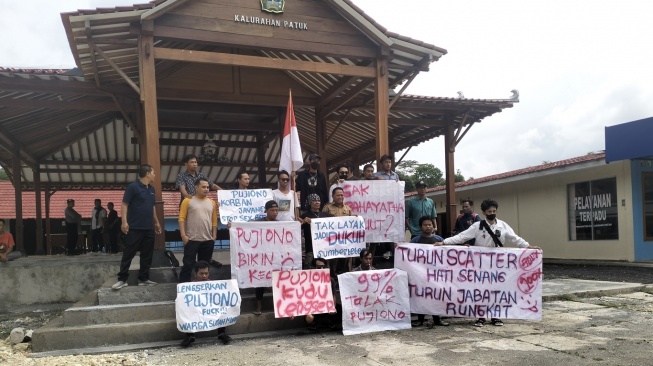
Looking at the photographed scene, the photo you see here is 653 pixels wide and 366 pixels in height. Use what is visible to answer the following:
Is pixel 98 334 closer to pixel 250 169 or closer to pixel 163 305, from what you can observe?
pixel 163 305

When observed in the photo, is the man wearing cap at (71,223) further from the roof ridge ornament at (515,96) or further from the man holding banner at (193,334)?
the roof ridge ornament at (515,96)

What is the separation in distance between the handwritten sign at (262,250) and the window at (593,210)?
11208 mm

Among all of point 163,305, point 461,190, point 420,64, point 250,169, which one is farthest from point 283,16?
point 461,190

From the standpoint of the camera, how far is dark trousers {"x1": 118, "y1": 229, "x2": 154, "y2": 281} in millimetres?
6277

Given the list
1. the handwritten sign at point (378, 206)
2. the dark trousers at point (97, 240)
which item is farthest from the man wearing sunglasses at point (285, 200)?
the dark trousers at point (97, 240)

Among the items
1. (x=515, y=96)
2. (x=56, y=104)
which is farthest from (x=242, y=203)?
(x=515, y=96)

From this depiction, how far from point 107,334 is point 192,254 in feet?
4.30

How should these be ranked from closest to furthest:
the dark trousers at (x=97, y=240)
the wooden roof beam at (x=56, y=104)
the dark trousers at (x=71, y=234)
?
the wooden roof beam at (x=56, y=104) → the dark trousers at (x=71, y=234) → the dark trousers at (x=97, y=240)

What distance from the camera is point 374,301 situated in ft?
21.1

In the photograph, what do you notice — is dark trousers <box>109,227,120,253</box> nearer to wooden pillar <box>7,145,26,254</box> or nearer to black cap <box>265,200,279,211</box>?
wooden pillar <box>7,145,26,254</box>

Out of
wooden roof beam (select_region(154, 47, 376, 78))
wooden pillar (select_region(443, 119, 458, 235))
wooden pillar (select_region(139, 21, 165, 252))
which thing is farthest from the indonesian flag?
wooden pillar (select_region(443, 119, 458, 235))

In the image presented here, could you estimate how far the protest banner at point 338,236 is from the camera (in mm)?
6723

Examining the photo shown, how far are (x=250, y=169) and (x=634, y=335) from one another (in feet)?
44.6

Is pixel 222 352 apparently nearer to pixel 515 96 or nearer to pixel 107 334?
pixel 107 334
